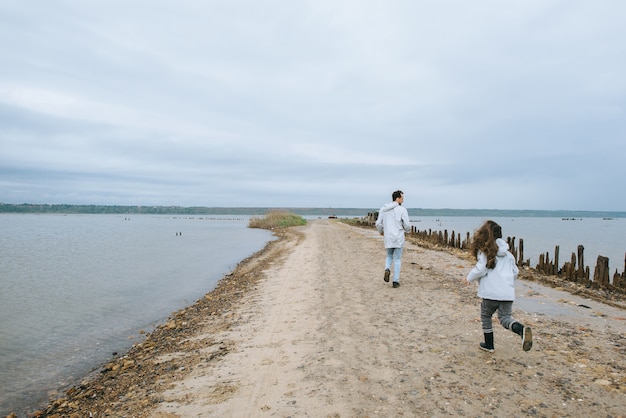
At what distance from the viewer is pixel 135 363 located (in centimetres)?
666

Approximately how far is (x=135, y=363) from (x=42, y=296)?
30.6 feet

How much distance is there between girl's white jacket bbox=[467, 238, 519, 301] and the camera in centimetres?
527

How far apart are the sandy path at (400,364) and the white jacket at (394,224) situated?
1.33 metres

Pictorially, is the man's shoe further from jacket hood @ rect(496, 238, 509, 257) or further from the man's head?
the man's head

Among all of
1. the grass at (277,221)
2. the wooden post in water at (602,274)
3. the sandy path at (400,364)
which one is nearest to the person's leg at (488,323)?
the sandy path at (400,364)

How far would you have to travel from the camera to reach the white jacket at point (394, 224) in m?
9.76

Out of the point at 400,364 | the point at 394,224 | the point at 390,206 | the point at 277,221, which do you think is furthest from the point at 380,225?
the point at 277,221

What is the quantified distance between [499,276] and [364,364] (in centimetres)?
204

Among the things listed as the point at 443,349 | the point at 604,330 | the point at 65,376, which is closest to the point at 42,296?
the point at 65,376

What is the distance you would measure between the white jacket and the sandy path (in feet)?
4.37

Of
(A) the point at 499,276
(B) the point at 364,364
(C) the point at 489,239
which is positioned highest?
(C) the point at 489,239

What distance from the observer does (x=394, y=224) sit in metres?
9.79

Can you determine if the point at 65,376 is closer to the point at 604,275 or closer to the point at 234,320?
the point at 234,320

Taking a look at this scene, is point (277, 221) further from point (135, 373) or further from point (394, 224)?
point (135, 373)
